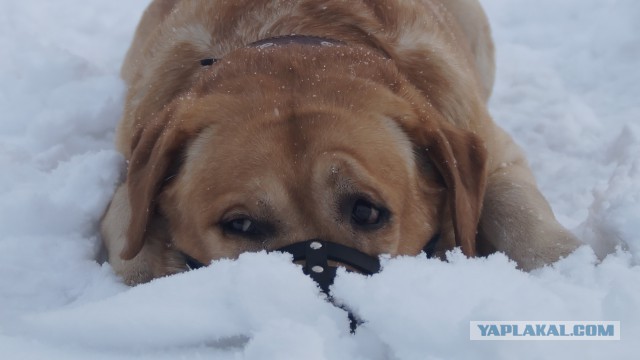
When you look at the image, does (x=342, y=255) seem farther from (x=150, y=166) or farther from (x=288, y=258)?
(x=150, y=166)

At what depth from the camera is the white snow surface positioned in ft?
5.43

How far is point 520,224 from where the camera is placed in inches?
116

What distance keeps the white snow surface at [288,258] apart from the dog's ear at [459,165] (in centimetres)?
49

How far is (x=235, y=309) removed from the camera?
1726 millimetres

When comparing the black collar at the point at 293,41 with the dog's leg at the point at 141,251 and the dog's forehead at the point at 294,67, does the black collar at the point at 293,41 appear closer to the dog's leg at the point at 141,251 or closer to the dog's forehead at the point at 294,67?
the dog's forehead at the point at 294,67

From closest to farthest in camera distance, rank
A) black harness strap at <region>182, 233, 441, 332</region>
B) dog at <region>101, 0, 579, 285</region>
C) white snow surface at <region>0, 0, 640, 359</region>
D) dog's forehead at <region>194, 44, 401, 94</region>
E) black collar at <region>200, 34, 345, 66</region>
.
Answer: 1. white snow surface at <region>0, 0, 640, 359</region>
2. black harness strap at <region>182, 233, 441, 332</region>
3. dog at <region>101, 0, 579, 285</region>
4. dog's forehead at <region>194, 44, 401, 94</region>
5. black collar at <region>200, 34, 345, 66</region>

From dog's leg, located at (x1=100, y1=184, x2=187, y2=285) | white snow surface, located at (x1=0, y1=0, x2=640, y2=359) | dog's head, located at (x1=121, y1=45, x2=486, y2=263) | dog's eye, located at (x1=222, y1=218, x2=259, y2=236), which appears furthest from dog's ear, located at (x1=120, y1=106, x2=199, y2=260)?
dog's eye, located at (x1=222, y1=218, x2=259, y2=236)

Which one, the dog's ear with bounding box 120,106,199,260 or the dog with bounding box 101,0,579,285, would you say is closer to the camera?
the dog with bounding box 101,0,579,285

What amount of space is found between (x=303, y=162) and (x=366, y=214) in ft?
0.85

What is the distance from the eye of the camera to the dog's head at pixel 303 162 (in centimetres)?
226

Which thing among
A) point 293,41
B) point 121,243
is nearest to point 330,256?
point 293,41

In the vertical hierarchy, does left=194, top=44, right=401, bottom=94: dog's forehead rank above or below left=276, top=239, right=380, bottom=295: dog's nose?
above

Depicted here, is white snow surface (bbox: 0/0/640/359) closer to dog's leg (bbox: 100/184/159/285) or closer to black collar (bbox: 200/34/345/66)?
dog's leg (bbox: 100/184/159/285)

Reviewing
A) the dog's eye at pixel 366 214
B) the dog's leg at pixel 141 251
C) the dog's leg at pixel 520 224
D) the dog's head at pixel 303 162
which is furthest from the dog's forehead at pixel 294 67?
the dog's leg at pixel 520 224
